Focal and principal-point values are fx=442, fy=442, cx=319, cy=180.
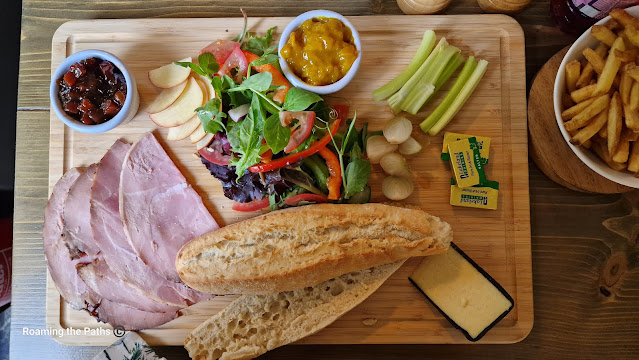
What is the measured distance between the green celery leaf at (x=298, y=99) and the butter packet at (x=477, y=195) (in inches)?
39.9

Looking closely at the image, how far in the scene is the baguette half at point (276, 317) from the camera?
100 inches

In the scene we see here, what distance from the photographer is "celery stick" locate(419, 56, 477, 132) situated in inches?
105

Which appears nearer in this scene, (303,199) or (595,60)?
(595,60)

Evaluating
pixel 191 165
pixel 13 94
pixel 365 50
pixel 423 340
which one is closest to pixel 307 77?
pixel 365 50

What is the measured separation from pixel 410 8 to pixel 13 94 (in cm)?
279

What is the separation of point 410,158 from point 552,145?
840 millimetres

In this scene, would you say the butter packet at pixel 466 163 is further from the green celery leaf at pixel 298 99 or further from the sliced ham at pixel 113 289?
the sliced ham at pixel 113 289

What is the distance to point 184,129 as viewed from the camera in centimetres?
268

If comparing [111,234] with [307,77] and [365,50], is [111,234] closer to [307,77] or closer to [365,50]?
[307,77]

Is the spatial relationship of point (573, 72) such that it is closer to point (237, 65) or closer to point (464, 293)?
point (464, 293)

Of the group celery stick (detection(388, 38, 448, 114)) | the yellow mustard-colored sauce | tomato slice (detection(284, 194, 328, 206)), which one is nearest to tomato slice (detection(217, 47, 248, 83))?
the yellow mustard-colored sauce

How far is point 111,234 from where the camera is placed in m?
2.69

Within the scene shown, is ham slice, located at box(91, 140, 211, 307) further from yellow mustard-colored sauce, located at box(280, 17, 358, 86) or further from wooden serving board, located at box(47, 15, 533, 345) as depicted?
yellow mustard-colored sauce, located at box(280, 17, 358, 86)

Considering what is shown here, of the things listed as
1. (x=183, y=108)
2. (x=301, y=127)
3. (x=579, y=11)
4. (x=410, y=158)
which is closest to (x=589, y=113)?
(x=579, y=11)
